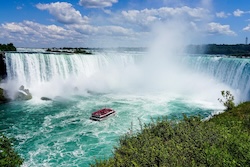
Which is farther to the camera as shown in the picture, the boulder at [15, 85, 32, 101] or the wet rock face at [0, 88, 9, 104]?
the boulder at [15, 85, 32, 101]

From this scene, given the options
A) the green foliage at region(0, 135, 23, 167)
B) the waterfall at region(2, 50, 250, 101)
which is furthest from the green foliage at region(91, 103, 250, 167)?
the waterfall at region(2, 50, 250, 101)

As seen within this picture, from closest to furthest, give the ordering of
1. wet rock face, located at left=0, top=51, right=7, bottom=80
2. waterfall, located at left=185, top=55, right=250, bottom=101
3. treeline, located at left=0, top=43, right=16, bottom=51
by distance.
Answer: waterfall, located at left=185, top=55, right=250, bottom=101, wet rock face, located at left=0, top=51, right=7, bottom=80, treeline, located at left=0, top=43, right=16, bottom=51

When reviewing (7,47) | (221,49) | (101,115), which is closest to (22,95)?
(101,115)

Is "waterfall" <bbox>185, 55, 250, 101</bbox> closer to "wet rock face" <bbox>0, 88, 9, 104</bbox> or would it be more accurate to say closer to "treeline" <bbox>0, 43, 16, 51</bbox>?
"wet rock face" <bbox>0, 88, 9, 104</bbox>

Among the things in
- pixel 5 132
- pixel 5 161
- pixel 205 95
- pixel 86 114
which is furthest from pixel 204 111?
pixel 5 161

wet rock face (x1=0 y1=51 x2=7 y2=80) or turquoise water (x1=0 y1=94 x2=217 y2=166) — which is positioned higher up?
wet rock face (x1=0 y1=51 x2=7 y2=80)

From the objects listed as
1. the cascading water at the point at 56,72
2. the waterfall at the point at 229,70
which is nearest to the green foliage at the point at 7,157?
the cascading water at the point at 56,72

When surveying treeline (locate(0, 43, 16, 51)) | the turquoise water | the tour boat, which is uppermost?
treeline (locate(0, 43, 16, 51))

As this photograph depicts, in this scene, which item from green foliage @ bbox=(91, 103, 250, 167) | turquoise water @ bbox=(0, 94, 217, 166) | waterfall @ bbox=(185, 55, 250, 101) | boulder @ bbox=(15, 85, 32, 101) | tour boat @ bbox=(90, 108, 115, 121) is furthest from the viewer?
waterfall @ bbox=(185, 55, 250, 101)
